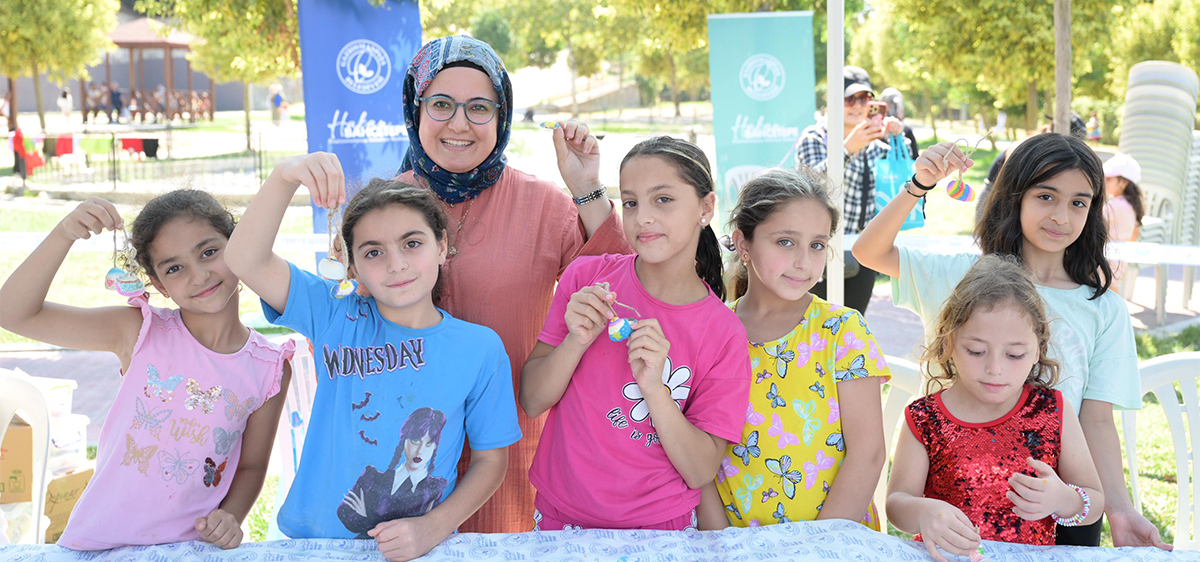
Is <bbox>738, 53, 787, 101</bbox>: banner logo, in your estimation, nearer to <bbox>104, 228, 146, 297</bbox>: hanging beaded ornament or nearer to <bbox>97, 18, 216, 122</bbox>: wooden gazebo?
<bbox>104, 228, 146, 297</bbox>: hanging beaded ornament

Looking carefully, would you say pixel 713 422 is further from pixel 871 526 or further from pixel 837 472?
pixel 871 526

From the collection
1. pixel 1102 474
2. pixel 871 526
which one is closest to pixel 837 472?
pixel 871 526

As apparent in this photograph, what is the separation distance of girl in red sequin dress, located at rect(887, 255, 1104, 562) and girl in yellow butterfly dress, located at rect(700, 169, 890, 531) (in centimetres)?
14

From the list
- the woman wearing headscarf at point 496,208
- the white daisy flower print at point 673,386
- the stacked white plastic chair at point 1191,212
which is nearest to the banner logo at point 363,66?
the woman wearing headscarf at point 496,208

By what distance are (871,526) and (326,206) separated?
4.90 feet

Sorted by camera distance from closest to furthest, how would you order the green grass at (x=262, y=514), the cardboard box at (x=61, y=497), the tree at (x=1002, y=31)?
the cardboard box at (x=61, y=497) < the green grass at (x=262, y=514) < the tree at (x=1002, y=31)

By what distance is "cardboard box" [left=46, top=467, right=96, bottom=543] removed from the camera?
3.34 meters

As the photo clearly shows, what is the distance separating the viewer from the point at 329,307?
197 cm

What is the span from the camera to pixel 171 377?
6.64 feet

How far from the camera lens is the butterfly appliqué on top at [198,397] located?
2.02 meters

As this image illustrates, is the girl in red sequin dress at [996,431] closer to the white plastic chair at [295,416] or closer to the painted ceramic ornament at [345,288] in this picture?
the painted ceramic ornament at [345,288]

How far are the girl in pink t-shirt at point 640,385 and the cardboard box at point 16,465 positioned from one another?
226 centimetres

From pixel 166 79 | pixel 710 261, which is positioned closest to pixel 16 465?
pixel 710 261

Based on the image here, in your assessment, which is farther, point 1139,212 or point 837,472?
point 1139,212
